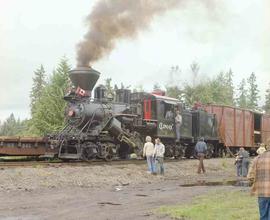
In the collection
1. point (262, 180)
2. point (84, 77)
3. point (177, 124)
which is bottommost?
point (262, 180)

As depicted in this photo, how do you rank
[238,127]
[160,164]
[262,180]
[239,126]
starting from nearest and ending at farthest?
1. [262,180]
2. [160,164]
3. [238,127]
4. [239,126]

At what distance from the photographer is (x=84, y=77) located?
21.0 meters

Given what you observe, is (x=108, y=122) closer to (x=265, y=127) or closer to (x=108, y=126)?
→ (x=108, y=126)

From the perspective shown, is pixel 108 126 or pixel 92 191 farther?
pixel 108 126

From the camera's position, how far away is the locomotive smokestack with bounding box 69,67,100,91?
21.0m

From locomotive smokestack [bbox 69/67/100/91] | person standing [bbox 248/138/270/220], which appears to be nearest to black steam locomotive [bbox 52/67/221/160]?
locomotive smokestack [bbox 69/67/100/91]

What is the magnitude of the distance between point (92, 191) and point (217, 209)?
4721 millimetres

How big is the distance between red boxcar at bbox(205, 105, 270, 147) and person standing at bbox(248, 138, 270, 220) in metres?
23.3

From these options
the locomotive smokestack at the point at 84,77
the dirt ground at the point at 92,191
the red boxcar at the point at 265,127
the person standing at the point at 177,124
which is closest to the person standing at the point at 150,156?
the dirt ground at the point at 92,191

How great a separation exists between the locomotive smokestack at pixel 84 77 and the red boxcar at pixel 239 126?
12.2 metres

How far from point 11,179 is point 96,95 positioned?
8242mm

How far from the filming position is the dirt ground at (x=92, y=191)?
34.3 ft

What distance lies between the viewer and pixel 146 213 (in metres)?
10.4

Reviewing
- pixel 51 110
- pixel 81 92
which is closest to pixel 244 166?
pixel 81 92
